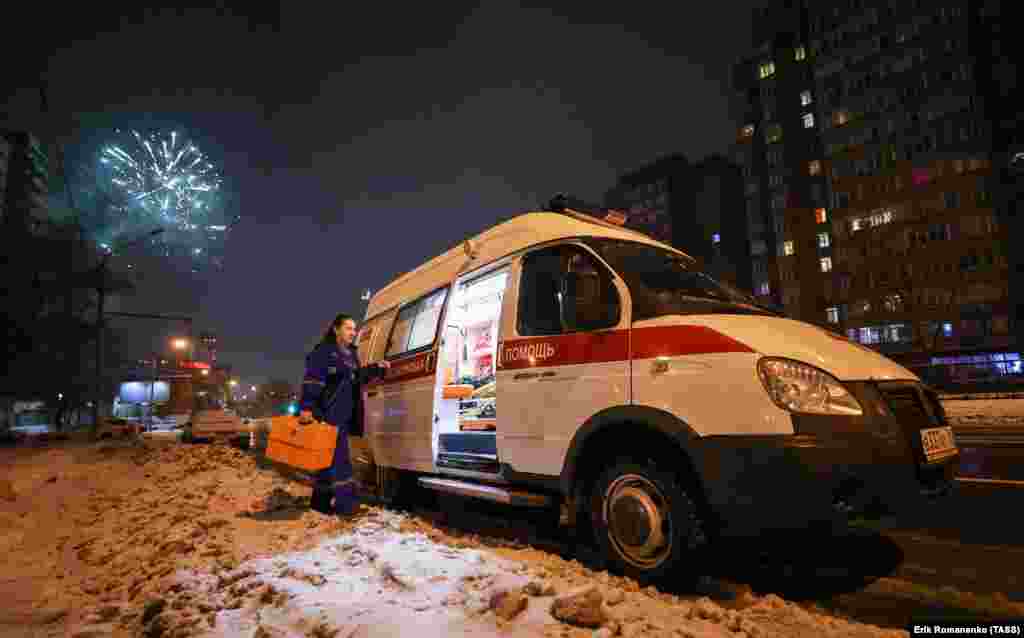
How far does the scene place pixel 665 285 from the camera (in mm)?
3893

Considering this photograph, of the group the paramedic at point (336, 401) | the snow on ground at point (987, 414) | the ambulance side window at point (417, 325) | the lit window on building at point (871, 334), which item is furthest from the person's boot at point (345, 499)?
the lit window on building at point (871, 334)

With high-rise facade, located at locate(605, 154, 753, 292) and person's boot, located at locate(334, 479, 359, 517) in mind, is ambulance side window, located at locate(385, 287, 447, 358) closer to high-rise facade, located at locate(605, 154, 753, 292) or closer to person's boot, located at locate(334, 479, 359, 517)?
person's boot, located at locate(334, 479, 359, 517)

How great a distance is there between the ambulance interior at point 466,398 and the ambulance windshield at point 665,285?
1.23 metres

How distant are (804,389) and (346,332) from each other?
4.62 m

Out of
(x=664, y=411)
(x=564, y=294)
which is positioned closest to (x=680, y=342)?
(x=664, y=411)

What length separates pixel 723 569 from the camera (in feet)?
11.6

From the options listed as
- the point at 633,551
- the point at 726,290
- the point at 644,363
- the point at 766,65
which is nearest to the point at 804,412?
the point at 644,363

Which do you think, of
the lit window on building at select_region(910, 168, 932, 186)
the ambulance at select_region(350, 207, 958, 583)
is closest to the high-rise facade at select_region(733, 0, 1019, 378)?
the lit window on building at select_region(910, 168, 932, 186)

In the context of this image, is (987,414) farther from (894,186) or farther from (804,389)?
(894,186)

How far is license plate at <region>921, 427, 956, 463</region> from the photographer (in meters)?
3.03

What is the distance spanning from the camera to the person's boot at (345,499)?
211 inches

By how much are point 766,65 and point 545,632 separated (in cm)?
8462

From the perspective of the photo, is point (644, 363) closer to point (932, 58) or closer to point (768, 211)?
point (932, 58)

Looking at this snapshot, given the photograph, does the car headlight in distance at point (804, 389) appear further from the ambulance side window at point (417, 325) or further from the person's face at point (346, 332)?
the person's face at point (346, 332)
